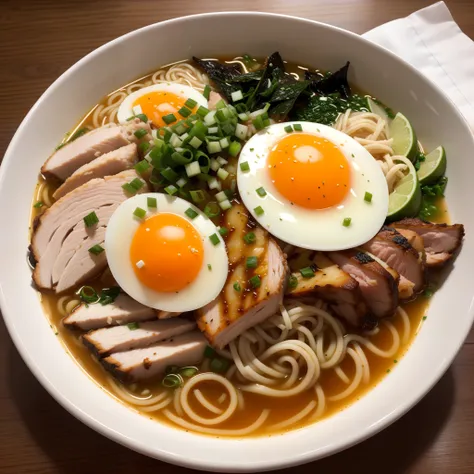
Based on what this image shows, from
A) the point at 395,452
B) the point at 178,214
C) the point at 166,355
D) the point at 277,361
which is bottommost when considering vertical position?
the point at 395,452

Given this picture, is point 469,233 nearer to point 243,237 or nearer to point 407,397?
point 407,397

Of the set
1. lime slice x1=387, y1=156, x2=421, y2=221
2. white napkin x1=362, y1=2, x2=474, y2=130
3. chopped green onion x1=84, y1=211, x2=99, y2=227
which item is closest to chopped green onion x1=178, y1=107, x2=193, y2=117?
chopped green onion x1=84, y1=211, x2=99, y2=227

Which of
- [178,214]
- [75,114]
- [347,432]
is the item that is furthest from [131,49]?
[347,432]

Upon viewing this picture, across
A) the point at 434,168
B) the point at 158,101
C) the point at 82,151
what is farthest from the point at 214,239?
the point at 434,168

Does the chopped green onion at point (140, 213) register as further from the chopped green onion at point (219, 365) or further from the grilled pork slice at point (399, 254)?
the grilled pork slice at point (399, 254)

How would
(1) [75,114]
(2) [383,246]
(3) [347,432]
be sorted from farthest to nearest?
(1) [75,114] < (2) [383,246] < (3) [347,432]

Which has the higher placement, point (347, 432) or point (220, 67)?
point (220, 67)
